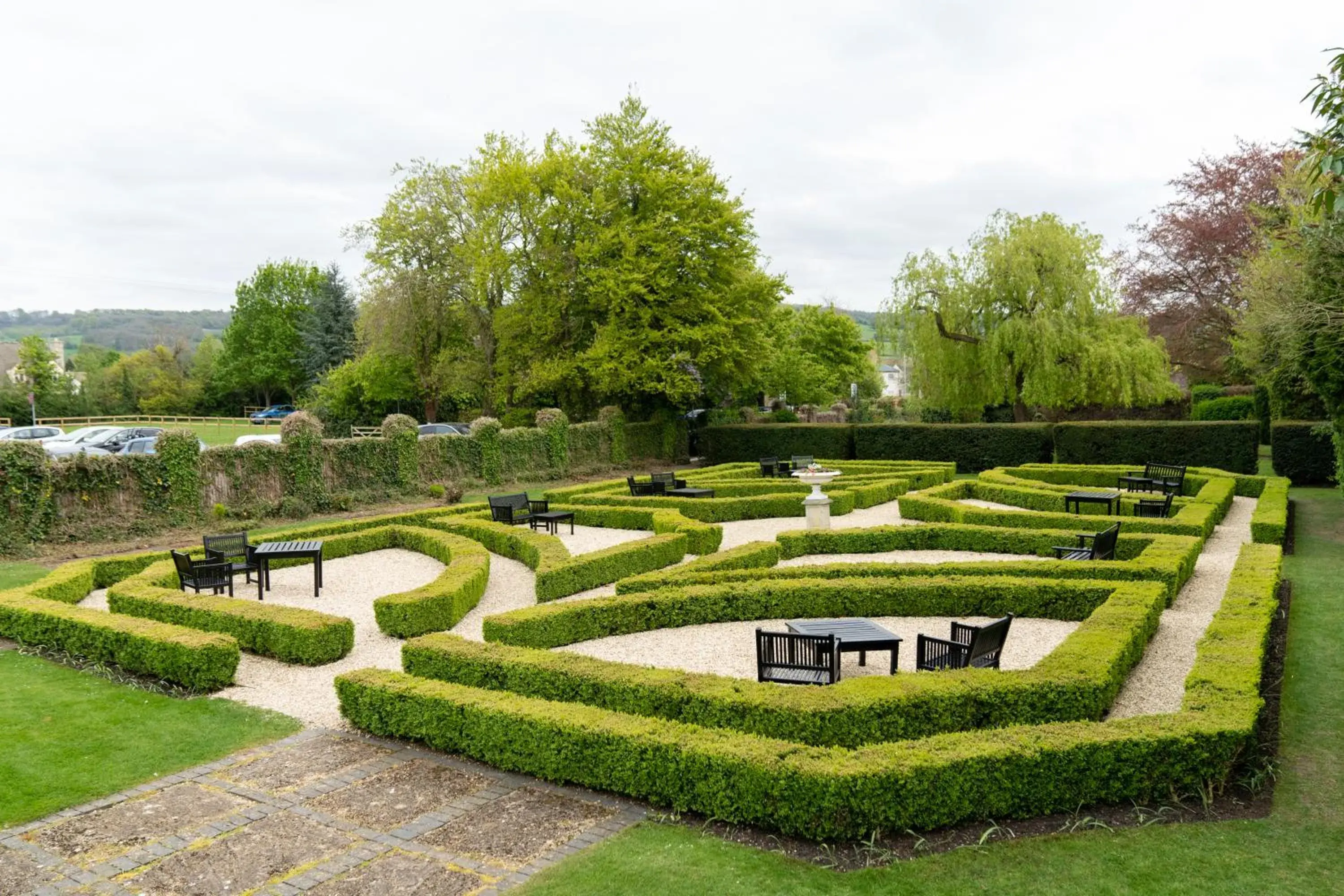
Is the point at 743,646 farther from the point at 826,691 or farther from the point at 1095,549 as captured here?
the point at 1095,549

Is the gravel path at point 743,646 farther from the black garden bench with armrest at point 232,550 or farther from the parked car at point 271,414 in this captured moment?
the parked car at point 271,414

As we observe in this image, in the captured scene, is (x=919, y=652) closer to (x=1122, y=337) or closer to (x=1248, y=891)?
(x=1248, y=891)

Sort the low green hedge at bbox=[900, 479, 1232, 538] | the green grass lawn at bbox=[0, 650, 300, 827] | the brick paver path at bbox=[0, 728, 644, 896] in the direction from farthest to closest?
the low green hedge at bbox=[900, 479, 1232, 538] → the green grass lawn at bbox=[0, 650, 300, 827] → the brick paver path at bbox=[0, 728, 644, 896]

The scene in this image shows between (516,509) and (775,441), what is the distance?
57.7ft

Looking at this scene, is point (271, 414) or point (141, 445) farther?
→ point (271, 414)

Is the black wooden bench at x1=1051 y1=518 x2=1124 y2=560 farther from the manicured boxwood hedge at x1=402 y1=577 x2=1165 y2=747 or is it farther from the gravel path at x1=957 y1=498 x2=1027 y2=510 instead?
the gravel path at x1=957 y1=498 x2=1027 y2=510

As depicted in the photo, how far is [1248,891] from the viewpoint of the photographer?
520 cm

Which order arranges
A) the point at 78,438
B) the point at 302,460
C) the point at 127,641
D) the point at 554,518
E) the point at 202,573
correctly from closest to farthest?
the point at 127,641, the point at 202,573, the point at 554,518, the point at 302,460, the point at 78,438

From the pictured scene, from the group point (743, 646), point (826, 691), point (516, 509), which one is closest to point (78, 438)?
point (516, 509)

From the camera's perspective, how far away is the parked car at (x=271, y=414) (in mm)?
63750

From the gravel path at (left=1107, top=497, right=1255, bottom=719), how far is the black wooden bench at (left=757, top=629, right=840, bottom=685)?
2.49m

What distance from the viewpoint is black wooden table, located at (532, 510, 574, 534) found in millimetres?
18469

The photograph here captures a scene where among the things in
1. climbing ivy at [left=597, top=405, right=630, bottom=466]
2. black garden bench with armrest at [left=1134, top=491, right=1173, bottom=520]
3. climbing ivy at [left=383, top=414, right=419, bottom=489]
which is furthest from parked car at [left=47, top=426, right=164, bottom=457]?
black garden bench with armrest at [left=1134, top=491, right=1173, bottom=520]

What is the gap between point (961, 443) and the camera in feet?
102
